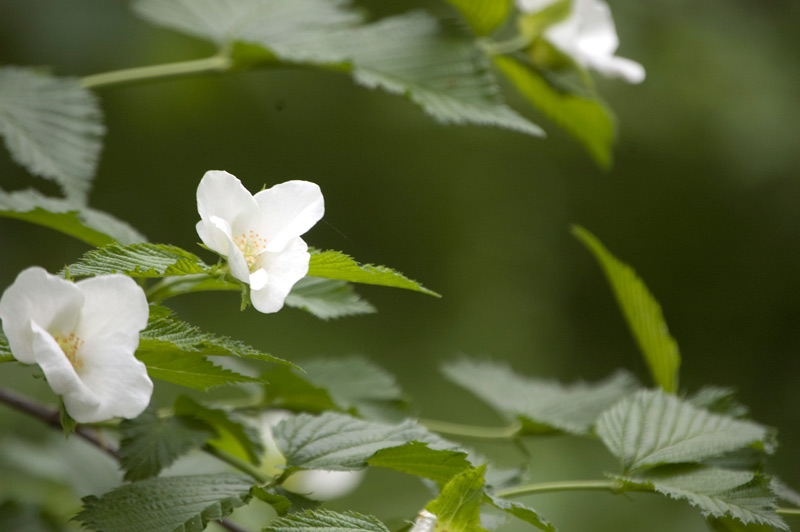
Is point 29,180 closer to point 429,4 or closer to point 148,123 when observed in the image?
Answer: point 148,123

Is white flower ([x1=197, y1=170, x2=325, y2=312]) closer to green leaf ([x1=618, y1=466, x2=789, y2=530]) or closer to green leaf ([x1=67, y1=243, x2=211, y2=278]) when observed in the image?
green leaf ([x1=67, y1=243, x2=211, y2=278])

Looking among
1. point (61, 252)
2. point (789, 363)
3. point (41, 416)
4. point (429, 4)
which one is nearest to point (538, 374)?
point (789, 363)

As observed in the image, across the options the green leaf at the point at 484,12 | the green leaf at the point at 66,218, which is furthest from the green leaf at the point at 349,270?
the green leaf at the point at 484,12

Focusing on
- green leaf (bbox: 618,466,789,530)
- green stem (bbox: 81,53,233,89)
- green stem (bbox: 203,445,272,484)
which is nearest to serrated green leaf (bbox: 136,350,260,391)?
green stem (bbox: 203,445,272,484)

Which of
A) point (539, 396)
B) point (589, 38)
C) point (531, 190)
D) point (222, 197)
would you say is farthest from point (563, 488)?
point (531, 190)

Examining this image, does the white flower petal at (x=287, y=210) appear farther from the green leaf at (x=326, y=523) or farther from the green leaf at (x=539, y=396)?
the green leaf at (x=539, y=396)

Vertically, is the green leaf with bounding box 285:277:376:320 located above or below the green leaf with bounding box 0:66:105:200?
below
